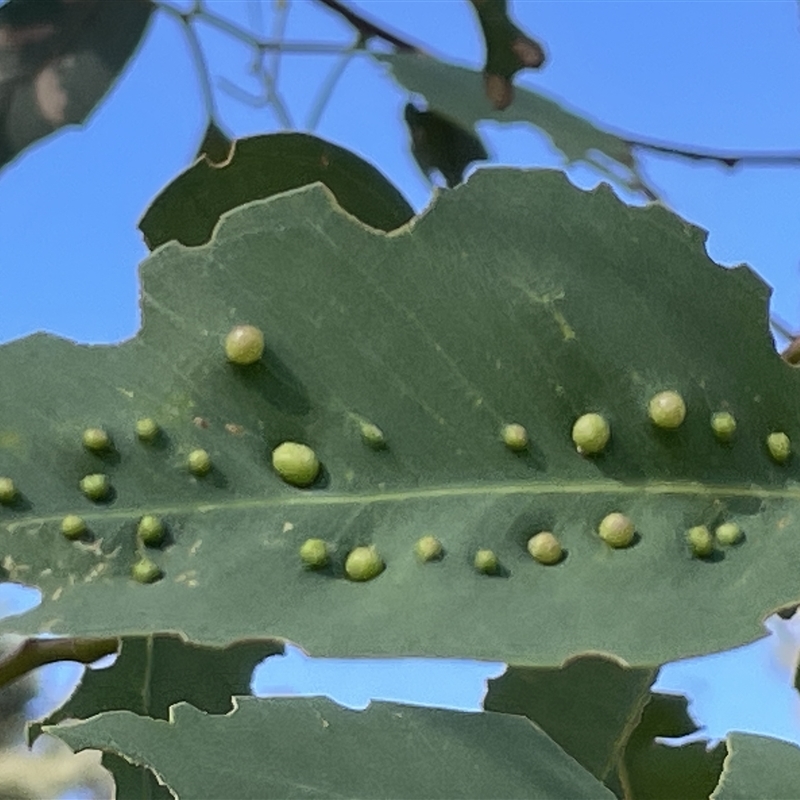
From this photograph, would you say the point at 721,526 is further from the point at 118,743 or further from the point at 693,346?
the point at 118,743

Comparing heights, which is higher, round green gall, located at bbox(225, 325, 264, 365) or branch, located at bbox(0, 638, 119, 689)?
round green gall, located at bbox(225, 325, 264, 365)

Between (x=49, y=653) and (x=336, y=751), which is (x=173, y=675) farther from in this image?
(x=336, y=751)

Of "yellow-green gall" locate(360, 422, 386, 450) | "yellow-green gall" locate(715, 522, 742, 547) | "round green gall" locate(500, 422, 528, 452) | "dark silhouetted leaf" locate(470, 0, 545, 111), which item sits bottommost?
"yellow-green gall" locate(715, 522, 742, 547)

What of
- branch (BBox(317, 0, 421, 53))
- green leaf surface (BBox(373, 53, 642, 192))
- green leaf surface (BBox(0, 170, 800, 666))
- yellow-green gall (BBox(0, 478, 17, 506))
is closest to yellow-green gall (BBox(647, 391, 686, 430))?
green leaf surface (BBox(0, 170, 800, 666))

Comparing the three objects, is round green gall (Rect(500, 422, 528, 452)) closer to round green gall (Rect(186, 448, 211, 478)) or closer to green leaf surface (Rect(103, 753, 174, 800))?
round green gall (Rect(186, 448, 211, 478))

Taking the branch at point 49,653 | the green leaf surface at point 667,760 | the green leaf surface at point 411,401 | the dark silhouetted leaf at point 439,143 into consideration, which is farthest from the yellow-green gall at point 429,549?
the dark silhouetted leaf at point 439,143

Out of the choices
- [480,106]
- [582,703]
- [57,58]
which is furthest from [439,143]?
[582,703]

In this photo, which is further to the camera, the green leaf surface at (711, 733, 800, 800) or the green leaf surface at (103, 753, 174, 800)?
the green leaf surface at (103, 753, 174, 800)
